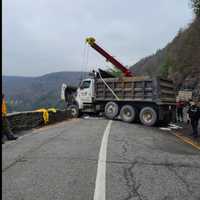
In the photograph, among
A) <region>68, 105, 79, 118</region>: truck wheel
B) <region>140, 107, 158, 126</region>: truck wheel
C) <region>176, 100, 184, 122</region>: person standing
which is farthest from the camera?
<region>68, 105, 79, 118</region>: truck wheel

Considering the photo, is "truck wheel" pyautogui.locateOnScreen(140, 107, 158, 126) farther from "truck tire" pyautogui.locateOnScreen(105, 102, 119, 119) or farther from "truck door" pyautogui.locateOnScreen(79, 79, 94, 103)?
"truck door" pyautogui.locateOnScreen(79, 79, 94, 103)

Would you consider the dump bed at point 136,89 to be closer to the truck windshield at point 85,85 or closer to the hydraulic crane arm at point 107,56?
the truck windshield at point 85,85

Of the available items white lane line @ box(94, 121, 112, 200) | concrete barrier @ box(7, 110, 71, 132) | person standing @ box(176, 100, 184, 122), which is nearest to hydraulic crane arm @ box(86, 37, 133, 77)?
person standing @ box(176, 100, 184, 122)

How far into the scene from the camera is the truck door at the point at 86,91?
21.3m

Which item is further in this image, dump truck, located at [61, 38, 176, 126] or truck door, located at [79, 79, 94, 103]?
truck door, located at [79, 79, 94, 103]

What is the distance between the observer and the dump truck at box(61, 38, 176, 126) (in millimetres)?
18125

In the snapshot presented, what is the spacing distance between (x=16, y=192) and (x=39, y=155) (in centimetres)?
285

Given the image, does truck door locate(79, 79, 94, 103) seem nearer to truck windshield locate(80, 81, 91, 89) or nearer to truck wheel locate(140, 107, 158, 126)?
truck windshield locate(80, 81, 91, 89)

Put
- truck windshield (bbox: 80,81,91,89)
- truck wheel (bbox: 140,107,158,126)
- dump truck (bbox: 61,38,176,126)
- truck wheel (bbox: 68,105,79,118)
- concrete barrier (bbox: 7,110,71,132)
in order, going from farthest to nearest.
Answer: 1. truck wheel (bbox: 68,105,79,118)
2. truck windshield (bbox: 80,81,91,89)
3. dump truck (bbox: 61,38,176,126)
4. truck wheel (bbox: 140,107,158,126)
5. concrete barrier (bbox: 7,110,71,132)

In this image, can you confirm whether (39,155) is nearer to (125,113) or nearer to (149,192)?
(149,192)

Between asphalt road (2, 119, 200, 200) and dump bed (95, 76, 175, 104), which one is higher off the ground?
dump bed (95, 76, 175, 104)

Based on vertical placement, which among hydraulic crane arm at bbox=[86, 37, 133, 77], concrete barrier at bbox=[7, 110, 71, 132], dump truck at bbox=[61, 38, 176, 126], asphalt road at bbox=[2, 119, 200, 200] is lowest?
asphalt road at bbox=[2, 119, 200, 200]

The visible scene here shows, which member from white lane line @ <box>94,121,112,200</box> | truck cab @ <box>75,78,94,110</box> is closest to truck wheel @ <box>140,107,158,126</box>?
truck cab @ <box>75,78,94,110</box>

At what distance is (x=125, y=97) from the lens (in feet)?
63.5
